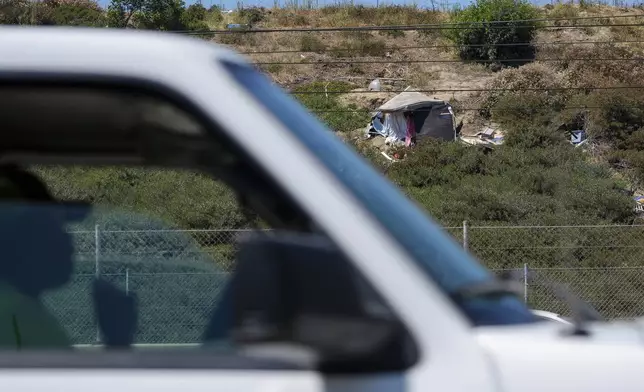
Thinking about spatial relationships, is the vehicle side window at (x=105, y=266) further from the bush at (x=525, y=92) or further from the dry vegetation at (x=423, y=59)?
the bush at (x=525, y=92)

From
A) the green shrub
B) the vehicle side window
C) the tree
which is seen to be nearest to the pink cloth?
the green shrub

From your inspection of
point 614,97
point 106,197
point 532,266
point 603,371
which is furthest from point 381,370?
point 614,97

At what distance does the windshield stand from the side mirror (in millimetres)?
204

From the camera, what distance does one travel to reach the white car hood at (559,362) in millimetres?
1838

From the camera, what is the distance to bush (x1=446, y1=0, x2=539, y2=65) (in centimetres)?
3859

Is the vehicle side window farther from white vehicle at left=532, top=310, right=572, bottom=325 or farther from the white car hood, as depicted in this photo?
white vehicle at left=532, top=310, right=572, bottom=325

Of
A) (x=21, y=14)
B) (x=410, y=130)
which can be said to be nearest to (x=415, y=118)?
(x=410, y=130)

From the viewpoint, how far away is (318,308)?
1.68m

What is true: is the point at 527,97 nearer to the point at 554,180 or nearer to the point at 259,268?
the point at 554,180

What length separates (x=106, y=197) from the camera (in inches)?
107

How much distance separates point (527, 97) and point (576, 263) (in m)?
20.7

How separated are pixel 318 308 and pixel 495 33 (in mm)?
38681

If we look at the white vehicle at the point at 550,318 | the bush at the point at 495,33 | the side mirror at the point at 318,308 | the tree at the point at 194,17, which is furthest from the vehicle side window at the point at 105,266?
the bush at the point at 495,33

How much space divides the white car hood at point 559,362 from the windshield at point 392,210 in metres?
0.09
